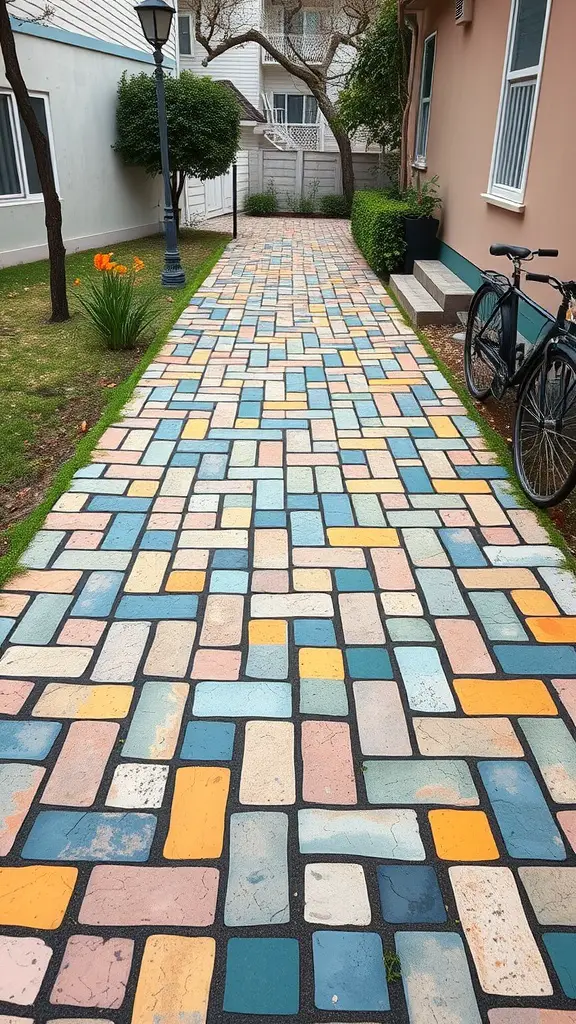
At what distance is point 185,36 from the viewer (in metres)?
20.0

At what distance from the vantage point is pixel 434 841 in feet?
5.65

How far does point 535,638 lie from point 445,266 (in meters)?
6.33

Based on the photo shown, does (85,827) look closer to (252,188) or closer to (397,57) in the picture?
(397,57)

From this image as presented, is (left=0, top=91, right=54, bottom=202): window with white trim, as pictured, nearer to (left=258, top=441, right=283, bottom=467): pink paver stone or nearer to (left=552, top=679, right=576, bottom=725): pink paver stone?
(left=258, top=441, right=283, bottom=467): pink paver stone

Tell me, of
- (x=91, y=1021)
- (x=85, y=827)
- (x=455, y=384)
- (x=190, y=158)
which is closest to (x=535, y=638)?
(x=85, y=827)

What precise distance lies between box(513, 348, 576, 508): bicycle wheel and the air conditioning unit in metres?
5.30

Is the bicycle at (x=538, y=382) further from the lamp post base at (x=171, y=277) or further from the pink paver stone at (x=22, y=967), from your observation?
the lamp post base at (x=171, y=277)

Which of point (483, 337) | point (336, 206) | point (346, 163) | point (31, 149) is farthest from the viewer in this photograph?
point (336, 206)

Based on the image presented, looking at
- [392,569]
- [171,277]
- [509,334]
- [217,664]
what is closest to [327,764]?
[217,664]

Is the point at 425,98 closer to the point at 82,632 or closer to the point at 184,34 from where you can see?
the point at 82,632

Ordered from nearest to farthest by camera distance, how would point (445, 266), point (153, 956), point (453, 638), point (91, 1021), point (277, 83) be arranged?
point (91, 1021)
point (153, 956)
point (453, 638)
point (445, 266)
point (277, 83)

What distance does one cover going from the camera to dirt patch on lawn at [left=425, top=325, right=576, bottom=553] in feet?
10.5

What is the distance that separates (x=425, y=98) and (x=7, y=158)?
18.4 feet

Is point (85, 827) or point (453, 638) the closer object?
point (85, 827)
